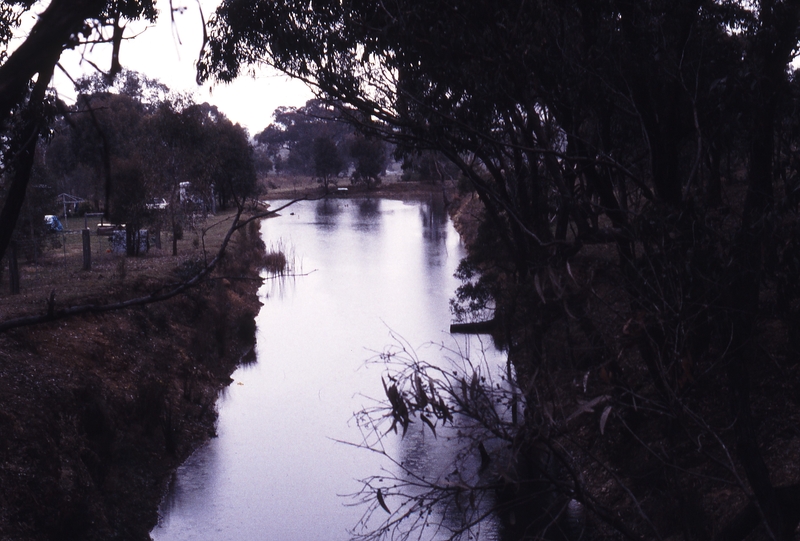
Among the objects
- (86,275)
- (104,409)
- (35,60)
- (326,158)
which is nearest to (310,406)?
(104,409)

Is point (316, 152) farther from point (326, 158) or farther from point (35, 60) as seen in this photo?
point (35, 60)

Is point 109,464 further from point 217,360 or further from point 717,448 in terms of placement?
point 717,448

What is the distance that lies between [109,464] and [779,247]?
6511 mm

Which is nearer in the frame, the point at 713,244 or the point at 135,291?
the point at 713,244

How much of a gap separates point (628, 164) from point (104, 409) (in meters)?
5.77

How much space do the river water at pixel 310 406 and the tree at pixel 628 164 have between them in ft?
3.18

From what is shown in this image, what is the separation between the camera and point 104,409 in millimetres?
8328

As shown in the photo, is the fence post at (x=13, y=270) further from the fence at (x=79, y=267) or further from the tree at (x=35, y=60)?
the tree at (x=35, y=60)

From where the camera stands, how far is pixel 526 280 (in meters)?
7.96

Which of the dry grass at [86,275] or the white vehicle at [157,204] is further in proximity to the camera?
the white vehicle at [157,204]

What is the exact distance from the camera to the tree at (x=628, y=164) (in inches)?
146

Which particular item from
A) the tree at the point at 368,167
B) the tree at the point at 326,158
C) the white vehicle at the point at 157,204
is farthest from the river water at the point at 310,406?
the tree at the point at 326,158

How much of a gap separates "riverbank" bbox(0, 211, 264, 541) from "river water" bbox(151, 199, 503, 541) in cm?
36

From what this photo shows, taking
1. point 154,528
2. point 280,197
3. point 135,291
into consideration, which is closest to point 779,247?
point 154,528
